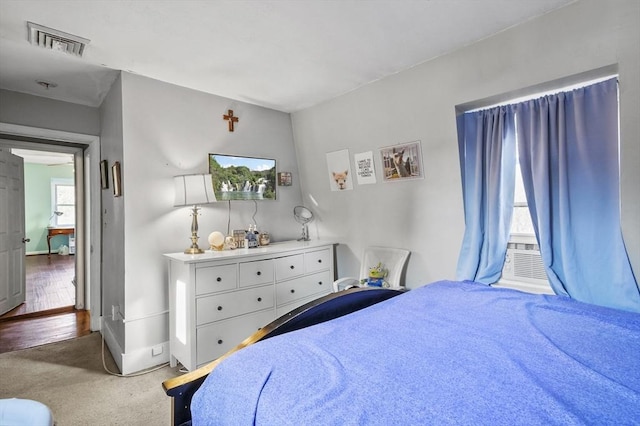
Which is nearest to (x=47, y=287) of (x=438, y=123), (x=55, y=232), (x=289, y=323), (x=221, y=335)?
(x=55, y=232)

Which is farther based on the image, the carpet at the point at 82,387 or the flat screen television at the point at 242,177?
the flat screen television at the point at 242,177

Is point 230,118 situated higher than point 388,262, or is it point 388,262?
point 230,118

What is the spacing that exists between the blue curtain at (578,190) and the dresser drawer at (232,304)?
7.13 ft

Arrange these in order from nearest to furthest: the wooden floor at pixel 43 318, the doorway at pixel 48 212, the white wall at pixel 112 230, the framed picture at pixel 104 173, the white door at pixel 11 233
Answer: the white wall at pixel 112 230 < the framed picture at pixel 104 173 < the wooden floor at pixel 43 318 < the white door at pixel 11 233 < the doorway at pixel 48 212

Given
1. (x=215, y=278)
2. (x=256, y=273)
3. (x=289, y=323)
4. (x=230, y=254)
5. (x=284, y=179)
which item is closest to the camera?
(x=289, y=323)

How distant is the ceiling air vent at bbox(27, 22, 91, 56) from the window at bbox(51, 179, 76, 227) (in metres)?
7.68

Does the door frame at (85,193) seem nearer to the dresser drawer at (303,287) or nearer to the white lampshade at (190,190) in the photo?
the white lampshade at (190,190)

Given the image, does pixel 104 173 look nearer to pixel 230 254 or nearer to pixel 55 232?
pixel 230 254

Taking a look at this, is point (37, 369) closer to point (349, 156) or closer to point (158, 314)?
point (158, 314)

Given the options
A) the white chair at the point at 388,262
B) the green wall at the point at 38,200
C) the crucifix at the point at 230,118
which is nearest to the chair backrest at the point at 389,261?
the white chair at the point at 388,262

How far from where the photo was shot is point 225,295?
2633 millimetres

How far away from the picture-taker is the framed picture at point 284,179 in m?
3.75

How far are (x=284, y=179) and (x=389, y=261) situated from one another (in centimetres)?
154

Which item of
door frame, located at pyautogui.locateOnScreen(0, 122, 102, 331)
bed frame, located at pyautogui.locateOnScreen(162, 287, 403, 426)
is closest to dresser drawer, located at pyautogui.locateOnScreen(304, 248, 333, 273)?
bed frame, located at pyautogui.locateOnScreen(162, 287, 403, 426)
